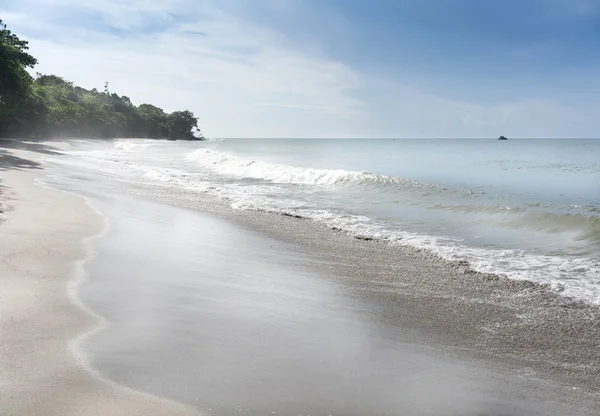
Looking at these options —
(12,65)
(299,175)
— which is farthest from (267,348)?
(12,65)

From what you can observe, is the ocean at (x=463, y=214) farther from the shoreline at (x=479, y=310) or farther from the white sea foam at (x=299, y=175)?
the shoreline at (x=479, y=310)

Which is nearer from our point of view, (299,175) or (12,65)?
(299,175)

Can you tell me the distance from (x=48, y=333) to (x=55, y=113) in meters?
65.9

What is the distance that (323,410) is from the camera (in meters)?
3.04

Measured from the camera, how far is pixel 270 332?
14.0 ft

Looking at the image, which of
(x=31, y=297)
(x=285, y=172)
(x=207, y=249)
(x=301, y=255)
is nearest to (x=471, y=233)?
(x=301, y=255)

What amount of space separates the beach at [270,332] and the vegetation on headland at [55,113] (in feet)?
95.2

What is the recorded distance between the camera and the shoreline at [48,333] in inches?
113

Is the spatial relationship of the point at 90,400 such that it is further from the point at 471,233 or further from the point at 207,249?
the point at 471,233

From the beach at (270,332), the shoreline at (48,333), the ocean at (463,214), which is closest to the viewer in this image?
the shoreline at (48,333)

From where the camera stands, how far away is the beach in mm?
3152

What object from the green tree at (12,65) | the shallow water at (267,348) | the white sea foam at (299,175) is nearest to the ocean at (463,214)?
the white sea foam at (299,175)

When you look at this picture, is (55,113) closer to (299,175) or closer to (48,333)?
(299,175)

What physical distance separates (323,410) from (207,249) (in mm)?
4924
